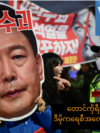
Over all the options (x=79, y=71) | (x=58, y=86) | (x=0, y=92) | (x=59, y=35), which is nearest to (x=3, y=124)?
(x=0, y=92)

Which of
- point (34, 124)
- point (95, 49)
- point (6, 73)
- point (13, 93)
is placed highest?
point (95, 49)

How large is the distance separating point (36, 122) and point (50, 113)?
7.9 inches

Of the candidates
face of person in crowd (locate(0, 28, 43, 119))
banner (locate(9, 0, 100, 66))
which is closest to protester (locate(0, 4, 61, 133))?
face of person in crowd (locate(0, 28, 43, 119))

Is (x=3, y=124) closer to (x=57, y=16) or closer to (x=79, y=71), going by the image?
(x=79, y=71)

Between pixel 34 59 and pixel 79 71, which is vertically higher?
pixel 34 59

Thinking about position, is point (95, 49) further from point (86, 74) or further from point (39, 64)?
point (39, 64)

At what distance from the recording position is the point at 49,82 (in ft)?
5.88

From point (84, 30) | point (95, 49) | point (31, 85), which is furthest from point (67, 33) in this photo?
point (31, 85)

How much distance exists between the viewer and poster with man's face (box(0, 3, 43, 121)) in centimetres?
166

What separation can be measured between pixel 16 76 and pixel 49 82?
0.40 metres

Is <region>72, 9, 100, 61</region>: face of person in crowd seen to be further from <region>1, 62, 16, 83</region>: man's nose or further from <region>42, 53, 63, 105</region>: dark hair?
<region>1, 62, 16, 83</region>: man's nose

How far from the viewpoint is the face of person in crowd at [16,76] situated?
5.44ft

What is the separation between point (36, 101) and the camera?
1.76 metres

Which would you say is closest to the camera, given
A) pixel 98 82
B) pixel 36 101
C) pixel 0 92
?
pixel 0 92
